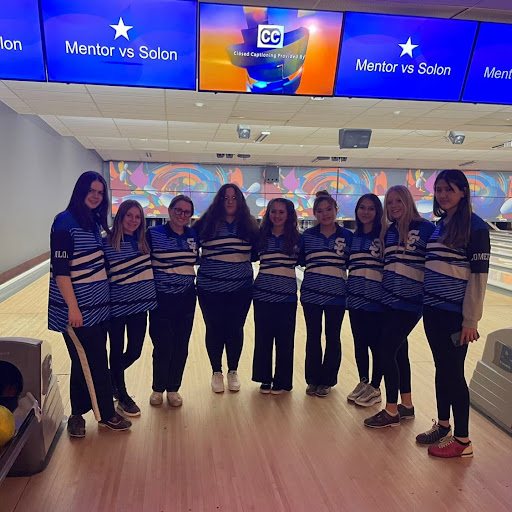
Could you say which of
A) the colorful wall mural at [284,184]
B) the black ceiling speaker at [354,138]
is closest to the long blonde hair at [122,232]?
the black ceiling speaker at [354,138]

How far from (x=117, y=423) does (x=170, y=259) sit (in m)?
0.72

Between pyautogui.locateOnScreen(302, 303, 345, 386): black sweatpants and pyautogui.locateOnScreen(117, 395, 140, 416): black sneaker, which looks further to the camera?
pyautogui.locateOnScreen(302, 303, 345, 386): black sweatpants

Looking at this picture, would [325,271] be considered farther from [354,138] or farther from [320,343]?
[354,138]

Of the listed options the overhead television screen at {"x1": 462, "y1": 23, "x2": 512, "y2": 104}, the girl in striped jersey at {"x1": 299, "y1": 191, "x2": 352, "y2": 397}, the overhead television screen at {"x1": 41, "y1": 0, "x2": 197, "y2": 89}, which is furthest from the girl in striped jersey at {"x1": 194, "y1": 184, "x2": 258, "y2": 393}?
the overhead television screen at {"x1": 462, "y1": 23, "x2": 512, "y2": 104}

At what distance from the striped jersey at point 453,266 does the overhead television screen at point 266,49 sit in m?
1.26

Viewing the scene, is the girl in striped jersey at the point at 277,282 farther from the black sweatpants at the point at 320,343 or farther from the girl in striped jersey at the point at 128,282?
the girl in striped jersey at the point at 128,282

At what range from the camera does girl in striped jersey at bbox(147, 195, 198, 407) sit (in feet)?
6.49

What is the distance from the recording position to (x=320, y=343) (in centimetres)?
218

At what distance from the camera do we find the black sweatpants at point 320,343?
212 centimetres

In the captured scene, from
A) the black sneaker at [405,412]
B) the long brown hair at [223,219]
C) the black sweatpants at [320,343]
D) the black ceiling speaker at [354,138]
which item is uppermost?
the black ceiling speaker at [354,138]

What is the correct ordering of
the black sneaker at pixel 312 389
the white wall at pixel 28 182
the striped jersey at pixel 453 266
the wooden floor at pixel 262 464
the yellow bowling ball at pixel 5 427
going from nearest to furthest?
the yellow bowling ball at pixel 5 427 < the wooden floor at pixel 262 464 < the striped jersey at pixel 453 266 < the black sneaker at pixel 312 389 < the white wall at pixel 28 182

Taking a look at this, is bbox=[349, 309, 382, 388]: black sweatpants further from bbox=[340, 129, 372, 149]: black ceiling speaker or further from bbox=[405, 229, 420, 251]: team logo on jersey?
bbox=[340, 129, 372, 149]: black ceiling speaker

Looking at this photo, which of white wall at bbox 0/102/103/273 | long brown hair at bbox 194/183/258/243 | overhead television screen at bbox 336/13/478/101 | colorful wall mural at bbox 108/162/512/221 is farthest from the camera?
colorful wall mural at bbox 108/162/512/221

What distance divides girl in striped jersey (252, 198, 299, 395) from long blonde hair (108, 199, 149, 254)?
1.83ft
